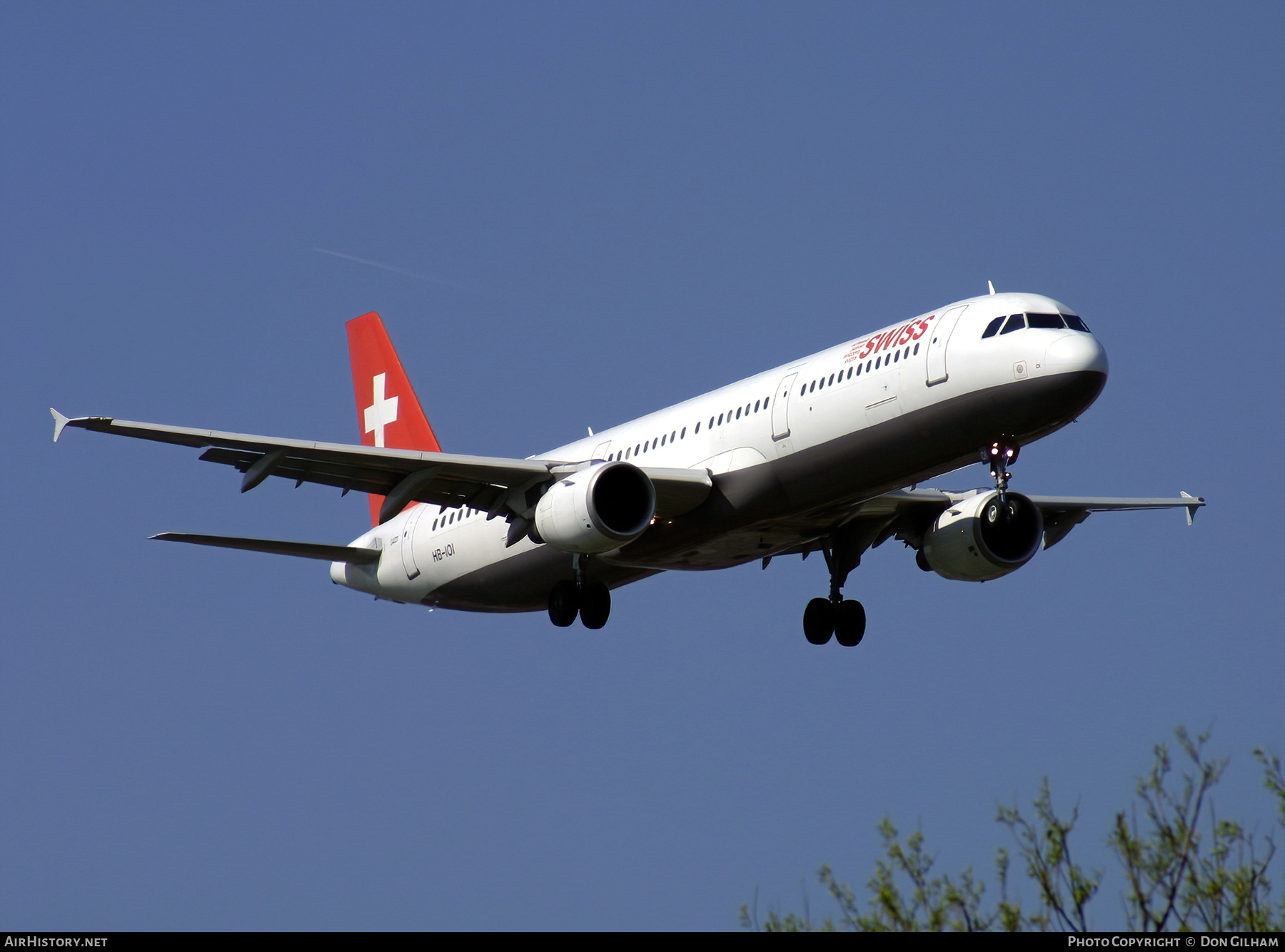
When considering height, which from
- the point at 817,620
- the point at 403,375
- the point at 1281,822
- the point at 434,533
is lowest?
the point at 1281,822

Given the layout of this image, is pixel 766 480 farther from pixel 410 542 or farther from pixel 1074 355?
pixel 410 542

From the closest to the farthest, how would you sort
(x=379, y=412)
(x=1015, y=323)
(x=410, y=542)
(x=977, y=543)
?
(x=1015, y=323) < (x=977, y=543) < (x=410, y=542) < (x=379, y=412)

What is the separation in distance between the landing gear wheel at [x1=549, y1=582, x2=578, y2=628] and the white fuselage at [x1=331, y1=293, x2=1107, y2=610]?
3.90 feet

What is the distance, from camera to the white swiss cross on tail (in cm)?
4631

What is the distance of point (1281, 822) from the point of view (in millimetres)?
21375

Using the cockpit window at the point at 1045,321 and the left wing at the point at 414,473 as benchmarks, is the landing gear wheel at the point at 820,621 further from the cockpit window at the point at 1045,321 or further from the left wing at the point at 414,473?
the cockpit window at the point at 1045,321

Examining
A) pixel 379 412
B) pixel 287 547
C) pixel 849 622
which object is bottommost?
pixel 849 622

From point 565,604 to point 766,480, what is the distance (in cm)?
565

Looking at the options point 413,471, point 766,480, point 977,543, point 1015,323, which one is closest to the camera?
point 1015,323

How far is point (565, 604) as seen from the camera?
3531 cm

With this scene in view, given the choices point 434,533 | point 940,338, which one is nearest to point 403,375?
point 434,533

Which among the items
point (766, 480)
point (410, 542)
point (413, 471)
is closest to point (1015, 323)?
point (766, 480)
